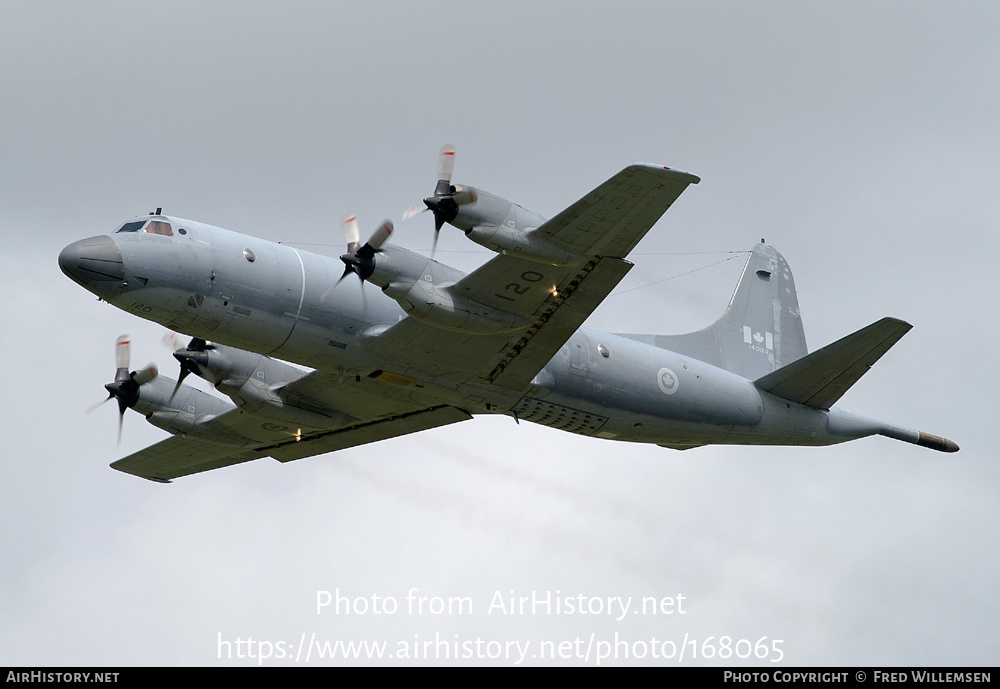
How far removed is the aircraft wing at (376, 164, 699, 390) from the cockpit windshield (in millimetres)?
4490

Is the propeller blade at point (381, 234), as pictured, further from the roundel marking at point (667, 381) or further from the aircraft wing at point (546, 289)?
the roundel marking at point (667, 381)

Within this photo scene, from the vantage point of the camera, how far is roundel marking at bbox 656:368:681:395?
92.4 feet

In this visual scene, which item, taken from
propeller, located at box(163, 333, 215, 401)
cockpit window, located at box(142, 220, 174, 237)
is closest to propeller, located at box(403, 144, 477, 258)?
cockpit window, located at box(142, 220, 174, 237)

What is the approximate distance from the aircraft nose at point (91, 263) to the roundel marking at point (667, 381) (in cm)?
1175

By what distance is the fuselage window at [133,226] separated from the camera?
77.9ft

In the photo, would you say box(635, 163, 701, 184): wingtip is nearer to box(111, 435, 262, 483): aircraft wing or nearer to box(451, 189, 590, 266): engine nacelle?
box(451, 189, 590, 266): engine nacelle

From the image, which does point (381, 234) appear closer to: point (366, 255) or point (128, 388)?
point (366, 255)

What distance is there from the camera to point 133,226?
23.8 metres

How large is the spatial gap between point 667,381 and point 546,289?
5108 millimetres

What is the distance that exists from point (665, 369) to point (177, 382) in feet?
36.7

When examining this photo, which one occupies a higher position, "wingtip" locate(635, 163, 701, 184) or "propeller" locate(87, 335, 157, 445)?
"wingtip" locate(635, 163, 701, 184)
